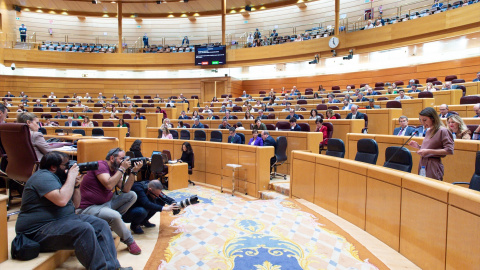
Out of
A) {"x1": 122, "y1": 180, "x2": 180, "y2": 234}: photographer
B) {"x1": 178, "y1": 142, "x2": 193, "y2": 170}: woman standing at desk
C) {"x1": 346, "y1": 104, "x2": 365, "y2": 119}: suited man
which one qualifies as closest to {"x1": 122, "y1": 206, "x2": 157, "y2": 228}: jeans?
{"x1": 122, "y1": 180, "x2": 180, "y2": 234}: photographer

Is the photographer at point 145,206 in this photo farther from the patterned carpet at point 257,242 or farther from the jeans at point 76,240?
the jeans at point 76,240

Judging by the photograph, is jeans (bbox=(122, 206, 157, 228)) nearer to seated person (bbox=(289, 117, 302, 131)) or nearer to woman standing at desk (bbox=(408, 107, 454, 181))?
woman standing at desk (bbox=(408, 107, 454, 181))

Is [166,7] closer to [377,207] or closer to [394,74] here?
[394,74]

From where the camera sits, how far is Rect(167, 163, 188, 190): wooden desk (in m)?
6.54

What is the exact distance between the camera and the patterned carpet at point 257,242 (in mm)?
2736

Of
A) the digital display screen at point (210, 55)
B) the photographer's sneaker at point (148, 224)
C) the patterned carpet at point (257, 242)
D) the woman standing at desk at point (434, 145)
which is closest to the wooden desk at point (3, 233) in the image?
the patterned carpet at point (257, 242)

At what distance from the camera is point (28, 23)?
1988cm

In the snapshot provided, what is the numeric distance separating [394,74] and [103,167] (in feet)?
49.9

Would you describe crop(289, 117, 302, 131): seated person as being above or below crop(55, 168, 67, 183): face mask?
above

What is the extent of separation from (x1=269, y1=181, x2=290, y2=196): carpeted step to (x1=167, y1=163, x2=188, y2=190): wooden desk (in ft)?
6.36

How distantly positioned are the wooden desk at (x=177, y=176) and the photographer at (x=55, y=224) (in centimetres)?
395

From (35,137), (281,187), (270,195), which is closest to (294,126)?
(281,187)

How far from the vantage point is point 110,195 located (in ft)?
10.9

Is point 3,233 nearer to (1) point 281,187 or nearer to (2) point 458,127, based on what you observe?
(1) point 281,187
